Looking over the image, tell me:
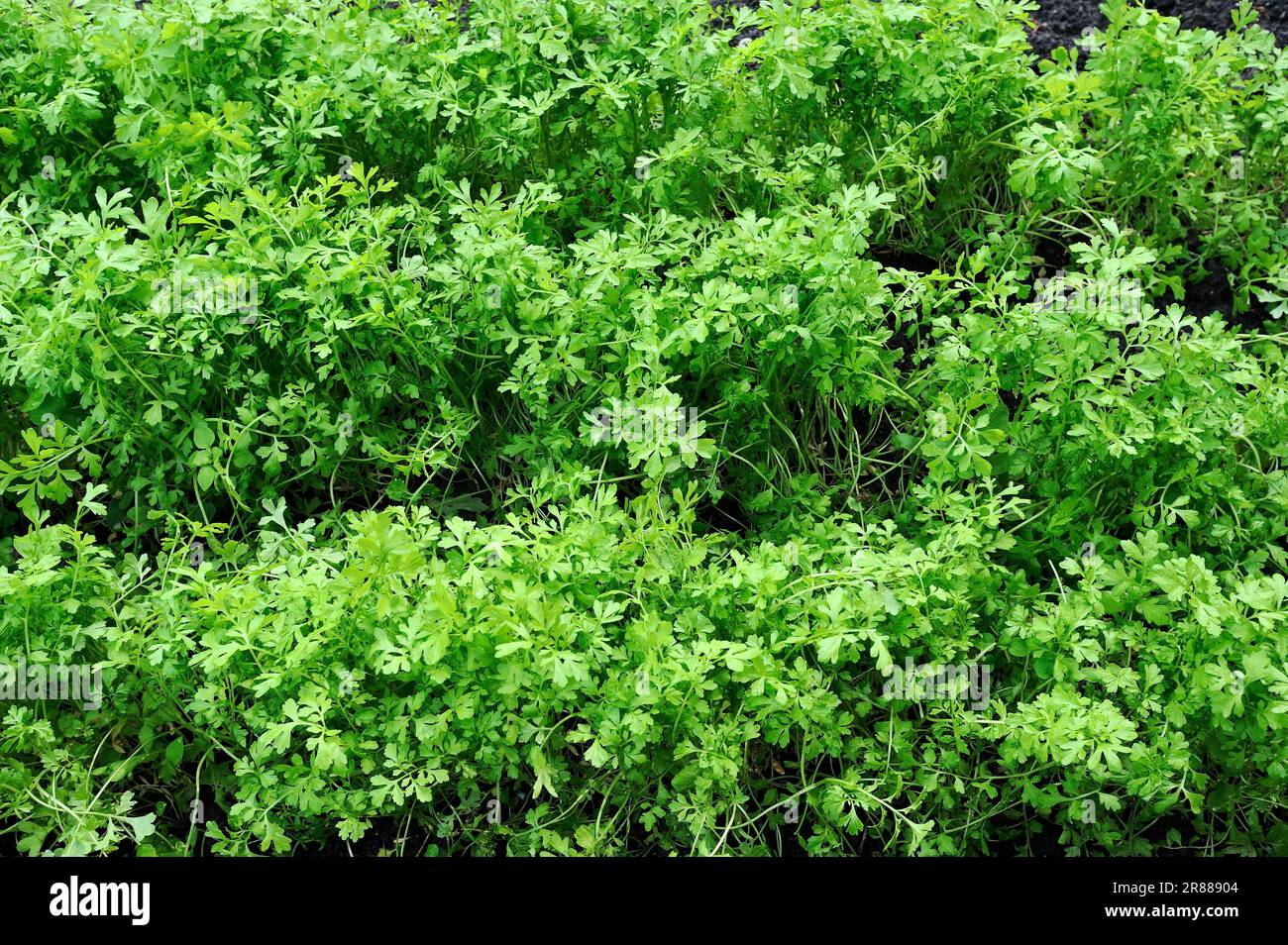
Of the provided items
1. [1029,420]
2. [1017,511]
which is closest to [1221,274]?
[1029,420]

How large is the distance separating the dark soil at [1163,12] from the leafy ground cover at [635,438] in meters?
0.78

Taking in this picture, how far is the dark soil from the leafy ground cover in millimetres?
775

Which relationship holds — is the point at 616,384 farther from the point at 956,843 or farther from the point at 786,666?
the point at 956,843

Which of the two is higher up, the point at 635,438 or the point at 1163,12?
the point at 1163,12

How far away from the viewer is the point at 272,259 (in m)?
3.73

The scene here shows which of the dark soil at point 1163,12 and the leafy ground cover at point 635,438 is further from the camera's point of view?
the dark soil at point 1163,12

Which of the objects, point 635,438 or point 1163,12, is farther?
point 1163,12

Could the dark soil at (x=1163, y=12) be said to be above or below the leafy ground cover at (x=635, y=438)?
above

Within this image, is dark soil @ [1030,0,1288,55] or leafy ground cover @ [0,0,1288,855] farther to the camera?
dark soil @ [1030,0,1288,55]

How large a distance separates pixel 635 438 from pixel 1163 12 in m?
3.70

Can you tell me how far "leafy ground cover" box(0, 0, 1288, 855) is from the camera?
322 centimetres

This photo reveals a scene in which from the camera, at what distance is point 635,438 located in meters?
3.51

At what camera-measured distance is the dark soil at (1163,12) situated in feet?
17.8
